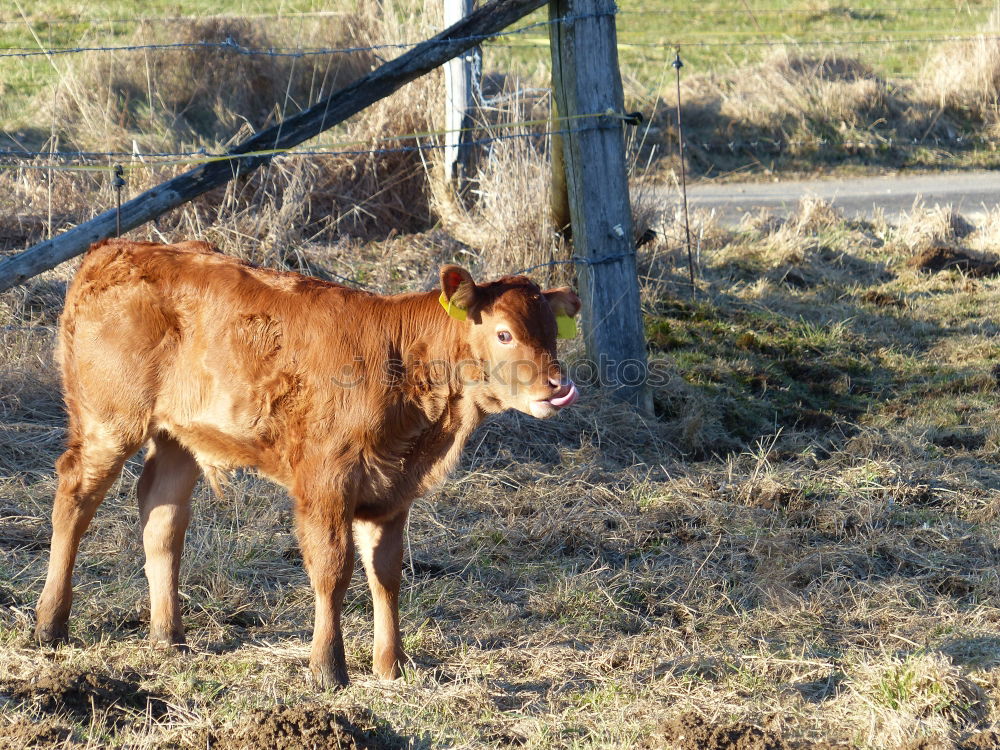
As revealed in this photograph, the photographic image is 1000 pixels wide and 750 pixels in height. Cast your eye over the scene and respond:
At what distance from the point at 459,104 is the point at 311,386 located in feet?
19.2

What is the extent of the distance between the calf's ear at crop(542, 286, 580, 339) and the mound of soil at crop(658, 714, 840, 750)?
1.57 meters

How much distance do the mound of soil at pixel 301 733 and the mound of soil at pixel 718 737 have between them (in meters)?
0.95

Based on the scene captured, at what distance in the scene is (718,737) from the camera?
3.91 m

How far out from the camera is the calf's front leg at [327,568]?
14.1ft

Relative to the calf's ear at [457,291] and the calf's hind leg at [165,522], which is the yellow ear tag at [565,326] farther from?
the calf's hind leg at [165,522]

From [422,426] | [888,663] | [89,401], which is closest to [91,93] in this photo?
[89,401]

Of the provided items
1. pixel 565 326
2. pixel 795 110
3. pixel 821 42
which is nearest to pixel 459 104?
pixel 565 326

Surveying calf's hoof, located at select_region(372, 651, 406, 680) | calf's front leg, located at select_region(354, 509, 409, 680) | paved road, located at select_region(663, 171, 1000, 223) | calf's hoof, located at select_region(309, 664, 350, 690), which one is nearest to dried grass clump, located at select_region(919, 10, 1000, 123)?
paved road, located at select_region(663, 171, 1000, 223)

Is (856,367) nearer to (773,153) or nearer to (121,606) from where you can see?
(121,606)

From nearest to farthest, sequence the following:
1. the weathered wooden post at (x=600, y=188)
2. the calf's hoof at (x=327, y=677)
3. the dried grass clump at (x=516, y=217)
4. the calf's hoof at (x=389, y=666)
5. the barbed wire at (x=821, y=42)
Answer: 1. the calf's hoof at (x=327, y=677)
2. the calf's hoof at (x=389, y=666)
3. the weathered wooden post at (x=600, y=188)
4. the dried grass clump at (x=516, y=217)
5. the barbed wire at (x=821, y=42)

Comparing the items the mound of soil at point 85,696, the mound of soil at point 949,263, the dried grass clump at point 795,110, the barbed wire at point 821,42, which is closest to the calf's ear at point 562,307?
the mound of soil at point 85,696

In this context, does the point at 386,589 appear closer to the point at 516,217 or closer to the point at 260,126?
the point at 516,217

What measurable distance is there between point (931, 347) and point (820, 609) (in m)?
4.24

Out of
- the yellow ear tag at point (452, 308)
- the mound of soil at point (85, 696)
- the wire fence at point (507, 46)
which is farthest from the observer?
the wire fence at point (507, 46)
